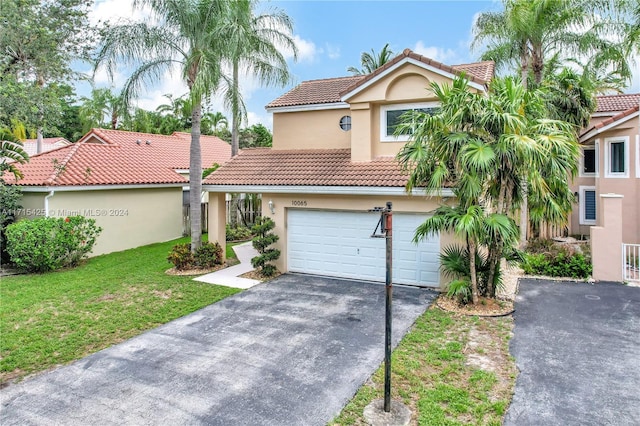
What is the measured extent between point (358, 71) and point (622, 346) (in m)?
30.7

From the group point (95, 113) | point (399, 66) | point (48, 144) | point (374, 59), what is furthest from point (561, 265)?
point (48, 144)

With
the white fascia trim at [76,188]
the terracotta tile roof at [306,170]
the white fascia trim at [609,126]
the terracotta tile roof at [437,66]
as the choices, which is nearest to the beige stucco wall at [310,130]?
the terracotta tile roof at [306,170]

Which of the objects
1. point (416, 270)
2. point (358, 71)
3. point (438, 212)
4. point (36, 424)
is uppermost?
point (358, 71)

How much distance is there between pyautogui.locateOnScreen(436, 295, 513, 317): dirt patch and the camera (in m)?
9.52

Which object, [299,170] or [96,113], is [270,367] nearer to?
[299,170]

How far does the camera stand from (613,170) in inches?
705

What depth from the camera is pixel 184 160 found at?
87.8 feet

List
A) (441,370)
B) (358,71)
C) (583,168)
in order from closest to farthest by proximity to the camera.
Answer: (441,370)
(583,168)
(358,71)

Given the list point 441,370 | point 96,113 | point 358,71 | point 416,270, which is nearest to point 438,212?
point 416,270

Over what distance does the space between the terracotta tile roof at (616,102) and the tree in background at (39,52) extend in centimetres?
2622

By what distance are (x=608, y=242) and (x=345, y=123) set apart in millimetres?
9248

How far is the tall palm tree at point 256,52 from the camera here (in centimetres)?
1440

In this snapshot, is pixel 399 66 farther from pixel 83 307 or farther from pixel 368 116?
pixel 83 307

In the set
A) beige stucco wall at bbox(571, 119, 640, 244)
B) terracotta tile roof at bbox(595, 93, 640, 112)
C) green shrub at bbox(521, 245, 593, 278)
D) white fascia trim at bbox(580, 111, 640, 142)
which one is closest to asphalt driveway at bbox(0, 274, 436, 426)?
green shrub at bbox(521, 245, 593, 278)
